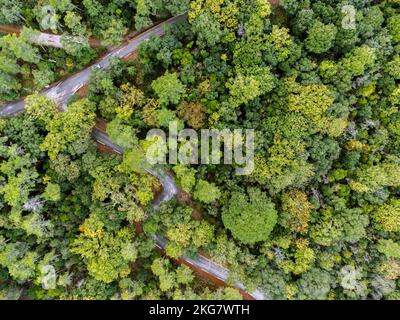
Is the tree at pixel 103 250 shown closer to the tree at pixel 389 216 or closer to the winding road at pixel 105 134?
the winding road at pixel 105 134

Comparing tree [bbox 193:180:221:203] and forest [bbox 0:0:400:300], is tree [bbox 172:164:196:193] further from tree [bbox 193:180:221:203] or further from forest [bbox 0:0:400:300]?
tree [bbox 193:180:221:203]

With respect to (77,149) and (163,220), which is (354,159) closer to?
(163,220)

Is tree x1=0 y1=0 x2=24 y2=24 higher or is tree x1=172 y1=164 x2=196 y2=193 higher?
tree x1=0 y1=0 x2=24 y2=24

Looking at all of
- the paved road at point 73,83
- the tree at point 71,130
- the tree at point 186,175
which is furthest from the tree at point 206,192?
the paved road at point 73,83

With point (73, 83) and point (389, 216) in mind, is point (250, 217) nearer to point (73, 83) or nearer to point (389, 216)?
point (389, 216)

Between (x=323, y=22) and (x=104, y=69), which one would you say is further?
(x=104, y=69)

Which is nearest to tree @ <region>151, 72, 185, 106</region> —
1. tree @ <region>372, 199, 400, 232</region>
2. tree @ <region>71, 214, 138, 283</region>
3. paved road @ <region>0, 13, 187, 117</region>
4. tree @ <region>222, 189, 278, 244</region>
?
paved road @ <region>0, 13, 187, 117</region>
